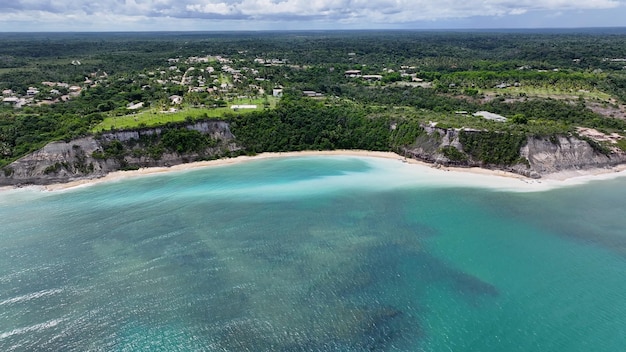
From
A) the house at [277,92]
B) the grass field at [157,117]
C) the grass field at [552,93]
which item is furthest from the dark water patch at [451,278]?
the grass field at [552,93]

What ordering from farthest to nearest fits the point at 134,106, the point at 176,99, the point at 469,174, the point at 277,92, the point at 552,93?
the point at 277,92 < the point at 552,93 < the point at 176,99 < the point at 134,106 < the point at 469,174

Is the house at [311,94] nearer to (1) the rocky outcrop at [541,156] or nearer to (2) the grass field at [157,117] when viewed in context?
(2) the grass field at [157,117]

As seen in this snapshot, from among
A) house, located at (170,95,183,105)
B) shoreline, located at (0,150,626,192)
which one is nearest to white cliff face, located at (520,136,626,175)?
shoreline, located at (0,150,626,192)

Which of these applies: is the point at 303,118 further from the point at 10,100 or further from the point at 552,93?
the point at 10,100

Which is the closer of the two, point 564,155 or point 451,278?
point 451,278

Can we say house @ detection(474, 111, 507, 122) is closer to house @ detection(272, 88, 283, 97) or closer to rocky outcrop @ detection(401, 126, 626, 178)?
rocky outcrop @ detection(401, 126, 626, 178)

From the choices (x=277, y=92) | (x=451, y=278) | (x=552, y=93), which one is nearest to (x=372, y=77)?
(x=277, y=92)

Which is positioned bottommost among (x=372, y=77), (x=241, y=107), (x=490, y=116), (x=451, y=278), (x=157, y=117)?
(x=451, y=278)

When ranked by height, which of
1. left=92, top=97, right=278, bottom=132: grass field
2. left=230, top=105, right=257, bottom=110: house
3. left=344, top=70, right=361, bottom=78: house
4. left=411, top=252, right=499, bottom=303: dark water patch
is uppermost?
left=344, top=70, right=361, bottom=78: house
